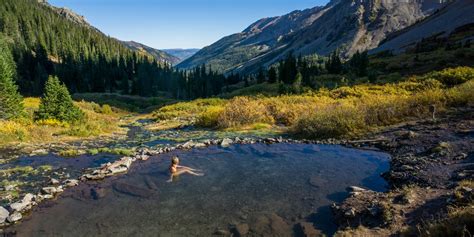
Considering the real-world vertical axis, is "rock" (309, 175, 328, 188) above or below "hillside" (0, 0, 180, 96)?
below

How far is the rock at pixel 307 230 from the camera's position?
891 cm

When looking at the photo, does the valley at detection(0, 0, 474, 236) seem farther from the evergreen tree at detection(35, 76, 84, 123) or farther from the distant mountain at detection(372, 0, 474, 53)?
the distant mountain at detection(372, 0, 474, 53)

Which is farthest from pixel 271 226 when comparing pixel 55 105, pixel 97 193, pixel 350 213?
pixel 55 105

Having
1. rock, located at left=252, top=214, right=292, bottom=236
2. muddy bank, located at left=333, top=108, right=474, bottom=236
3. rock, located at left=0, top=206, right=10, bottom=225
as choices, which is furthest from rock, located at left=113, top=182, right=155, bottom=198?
muddy bank, located at left=333, top=108, right=474, bottom=236

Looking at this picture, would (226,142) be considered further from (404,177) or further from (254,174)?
(404,177)

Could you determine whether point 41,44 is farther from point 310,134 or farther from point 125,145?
point 310,134

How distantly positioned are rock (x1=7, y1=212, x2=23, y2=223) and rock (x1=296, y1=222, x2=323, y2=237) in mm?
9154

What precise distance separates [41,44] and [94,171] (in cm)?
12568

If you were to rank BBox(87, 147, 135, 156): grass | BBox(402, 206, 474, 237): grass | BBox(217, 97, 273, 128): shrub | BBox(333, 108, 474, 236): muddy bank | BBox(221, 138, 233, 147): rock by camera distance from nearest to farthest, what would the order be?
BBox(402, 206, 474, 237): grass, BBox(333, 108, 474, 236): muddy bank, BBox(87, 147, 135, 156): grass, BBox(221, 138, 233, 147): rock, BBox(217, 97, 273, 128): shrub

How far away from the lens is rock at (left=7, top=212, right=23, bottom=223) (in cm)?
1018

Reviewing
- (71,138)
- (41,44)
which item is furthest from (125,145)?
(41,44)

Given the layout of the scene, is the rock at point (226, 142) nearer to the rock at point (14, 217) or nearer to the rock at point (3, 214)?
the rock at point (14, 217)

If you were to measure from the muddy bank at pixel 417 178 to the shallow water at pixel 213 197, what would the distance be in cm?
74

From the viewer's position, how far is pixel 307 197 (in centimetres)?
1155
